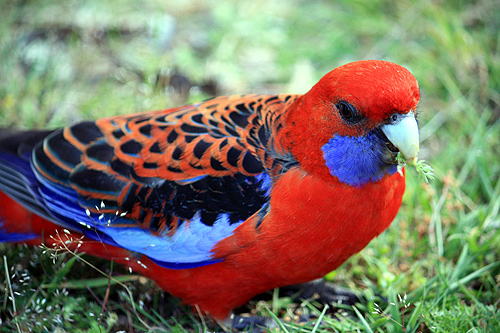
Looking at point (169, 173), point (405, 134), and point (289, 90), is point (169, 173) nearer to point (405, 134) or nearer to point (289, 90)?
point (405, 134)

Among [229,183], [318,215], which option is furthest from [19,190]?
[318,215]

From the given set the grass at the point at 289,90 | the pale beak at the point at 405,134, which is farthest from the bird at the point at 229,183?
the grass at the point at 289,90

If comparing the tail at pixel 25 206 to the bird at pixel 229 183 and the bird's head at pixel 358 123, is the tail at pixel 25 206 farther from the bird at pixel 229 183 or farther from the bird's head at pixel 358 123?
the bird's head at pixel 358 123

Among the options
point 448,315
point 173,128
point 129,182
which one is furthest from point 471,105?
point 129,182

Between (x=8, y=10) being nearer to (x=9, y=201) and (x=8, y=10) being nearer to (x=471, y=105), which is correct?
(x=9, y=201)

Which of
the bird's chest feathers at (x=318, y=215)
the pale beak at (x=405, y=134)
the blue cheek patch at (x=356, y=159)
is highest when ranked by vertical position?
the pale beak at (x=405, y=134)

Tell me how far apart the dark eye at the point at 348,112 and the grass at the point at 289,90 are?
1.07 meters

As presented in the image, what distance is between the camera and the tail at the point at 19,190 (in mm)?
2975

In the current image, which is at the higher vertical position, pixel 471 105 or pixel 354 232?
pixel 471 105

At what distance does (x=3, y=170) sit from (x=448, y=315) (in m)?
2.87

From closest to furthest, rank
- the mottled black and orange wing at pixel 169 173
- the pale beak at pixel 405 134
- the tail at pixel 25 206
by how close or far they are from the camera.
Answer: the pale beak at pixel 405 134
the mottled black and orange wing at pixel 169 173
the tail at pixel 25 206

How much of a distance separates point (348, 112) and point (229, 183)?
762mm

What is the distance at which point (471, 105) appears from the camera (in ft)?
13.9

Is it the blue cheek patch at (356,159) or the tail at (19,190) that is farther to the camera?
the tail at (19,190)
